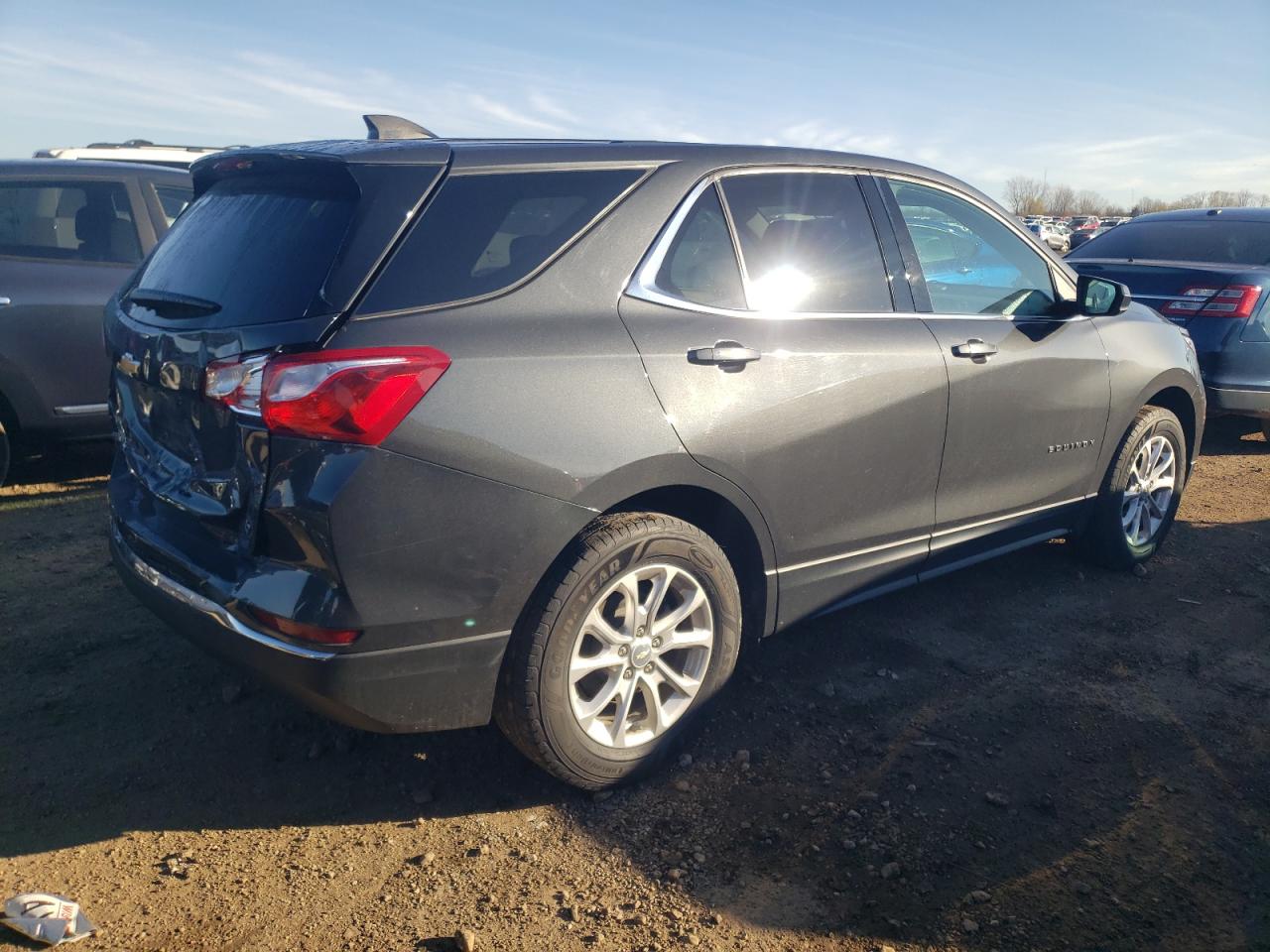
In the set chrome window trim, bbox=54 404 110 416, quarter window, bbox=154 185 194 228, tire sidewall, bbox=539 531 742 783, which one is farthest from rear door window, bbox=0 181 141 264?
tire sidewall, bbox=539 531 742 783

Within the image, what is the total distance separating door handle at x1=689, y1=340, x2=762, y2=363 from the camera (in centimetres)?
300

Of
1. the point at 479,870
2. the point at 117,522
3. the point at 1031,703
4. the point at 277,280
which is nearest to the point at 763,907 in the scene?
the point at 479,870

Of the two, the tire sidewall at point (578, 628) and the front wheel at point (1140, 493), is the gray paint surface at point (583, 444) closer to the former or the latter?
the tire sidewall at point (578, 628)

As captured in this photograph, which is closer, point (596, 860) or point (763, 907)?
point (763, 907)

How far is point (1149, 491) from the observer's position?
4938mm

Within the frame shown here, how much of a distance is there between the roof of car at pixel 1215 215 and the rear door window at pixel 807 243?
5816mm

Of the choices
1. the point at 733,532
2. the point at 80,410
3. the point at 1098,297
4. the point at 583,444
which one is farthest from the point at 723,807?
the point at 80,410

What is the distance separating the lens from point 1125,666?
3.94 meters

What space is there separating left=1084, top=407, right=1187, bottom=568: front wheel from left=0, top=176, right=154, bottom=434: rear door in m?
→ 5.10

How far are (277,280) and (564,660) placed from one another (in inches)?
48.7

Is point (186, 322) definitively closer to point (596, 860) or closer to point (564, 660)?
point (564, 660)

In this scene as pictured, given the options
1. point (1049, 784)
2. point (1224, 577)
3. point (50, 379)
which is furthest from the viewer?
point (50, 379)

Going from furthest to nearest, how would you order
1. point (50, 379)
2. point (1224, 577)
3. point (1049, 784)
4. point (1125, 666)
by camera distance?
point (50, 379) → point (1224, 577) → point (1125, 666) → point (1049, 784)

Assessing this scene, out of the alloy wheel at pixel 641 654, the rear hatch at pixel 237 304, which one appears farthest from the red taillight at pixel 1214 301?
the rear hatch at pixel 237 304
